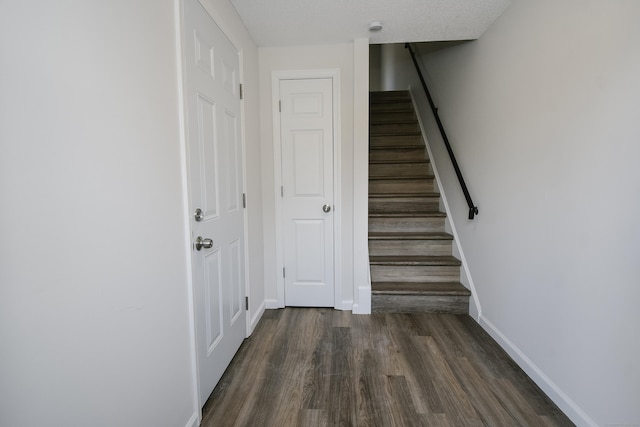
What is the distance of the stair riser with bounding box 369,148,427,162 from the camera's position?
12.0 ft

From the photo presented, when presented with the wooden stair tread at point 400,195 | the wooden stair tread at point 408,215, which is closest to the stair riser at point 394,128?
the wooden stair tread at point 400,195

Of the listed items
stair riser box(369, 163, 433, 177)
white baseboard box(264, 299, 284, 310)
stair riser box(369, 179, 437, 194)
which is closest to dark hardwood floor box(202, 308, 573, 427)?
white baseboard box(264, 299, 284, 310)

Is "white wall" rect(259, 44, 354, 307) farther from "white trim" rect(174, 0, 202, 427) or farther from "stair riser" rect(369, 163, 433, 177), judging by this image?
"white trim" rect(174, 0, 202, 427)

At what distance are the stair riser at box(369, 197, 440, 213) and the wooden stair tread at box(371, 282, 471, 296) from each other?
900mm

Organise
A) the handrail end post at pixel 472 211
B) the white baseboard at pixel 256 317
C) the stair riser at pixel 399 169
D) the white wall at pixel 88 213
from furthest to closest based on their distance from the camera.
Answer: the stair riser at pixel 399 169, the handrail end post at pixel 472 211, the white baseboard at pixel 256 317, the white wall at pixel 88 213

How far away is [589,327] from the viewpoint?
1327mm

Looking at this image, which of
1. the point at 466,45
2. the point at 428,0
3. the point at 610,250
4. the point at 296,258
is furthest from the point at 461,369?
the point at 466,45

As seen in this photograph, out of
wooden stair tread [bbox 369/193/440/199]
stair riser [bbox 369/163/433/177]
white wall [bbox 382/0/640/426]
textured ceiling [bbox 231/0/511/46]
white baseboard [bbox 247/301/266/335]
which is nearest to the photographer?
white wall [bbox 382/0/640/426]

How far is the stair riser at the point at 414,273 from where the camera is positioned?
2711mm

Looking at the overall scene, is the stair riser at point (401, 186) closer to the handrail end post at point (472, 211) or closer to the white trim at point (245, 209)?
the handrail end post at point (472, 211)

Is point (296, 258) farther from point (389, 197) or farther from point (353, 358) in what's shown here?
point (389, 197)

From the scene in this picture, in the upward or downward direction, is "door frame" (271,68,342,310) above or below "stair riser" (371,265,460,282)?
above

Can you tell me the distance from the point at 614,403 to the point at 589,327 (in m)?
0.29

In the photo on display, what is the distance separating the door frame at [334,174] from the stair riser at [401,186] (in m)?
1.00
